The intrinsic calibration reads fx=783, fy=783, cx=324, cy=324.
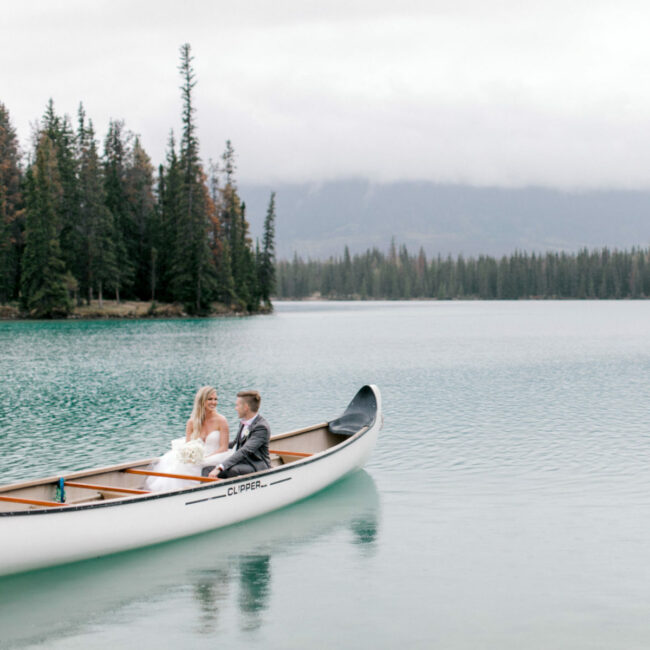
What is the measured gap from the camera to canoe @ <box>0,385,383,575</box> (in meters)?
9.68

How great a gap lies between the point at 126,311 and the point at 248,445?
8006 cm

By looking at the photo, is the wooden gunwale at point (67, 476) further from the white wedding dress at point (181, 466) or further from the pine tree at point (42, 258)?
the pine tree at point (42, 258)

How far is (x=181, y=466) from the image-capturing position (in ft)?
41.5

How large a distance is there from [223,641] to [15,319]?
263ft

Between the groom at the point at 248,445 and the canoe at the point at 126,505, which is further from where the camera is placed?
the groom at the point at 248,445

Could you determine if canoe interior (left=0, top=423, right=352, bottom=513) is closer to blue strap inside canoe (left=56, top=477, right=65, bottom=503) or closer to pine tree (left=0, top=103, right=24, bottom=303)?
blue strap inside canoe (left=56, top=477, right=65, bottom=503)

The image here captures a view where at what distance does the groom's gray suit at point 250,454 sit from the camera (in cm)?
1247

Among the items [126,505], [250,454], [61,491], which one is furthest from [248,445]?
[61,491]

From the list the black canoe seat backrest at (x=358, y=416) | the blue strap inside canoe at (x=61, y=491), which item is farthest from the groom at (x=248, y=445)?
the black canoe seat backrest at (x=358, y=416)

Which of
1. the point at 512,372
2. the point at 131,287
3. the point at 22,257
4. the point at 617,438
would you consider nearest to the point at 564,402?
the point at 617,438

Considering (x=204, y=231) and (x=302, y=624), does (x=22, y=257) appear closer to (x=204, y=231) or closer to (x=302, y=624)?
(x=204, y=231)

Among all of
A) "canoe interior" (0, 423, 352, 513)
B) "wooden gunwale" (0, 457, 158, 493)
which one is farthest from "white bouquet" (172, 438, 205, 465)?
"wooden gunwale" (0, 457, 158, 493)

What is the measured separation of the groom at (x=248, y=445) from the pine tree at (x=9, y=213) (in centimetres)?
7448

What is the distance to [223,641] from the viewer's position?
852 cm
